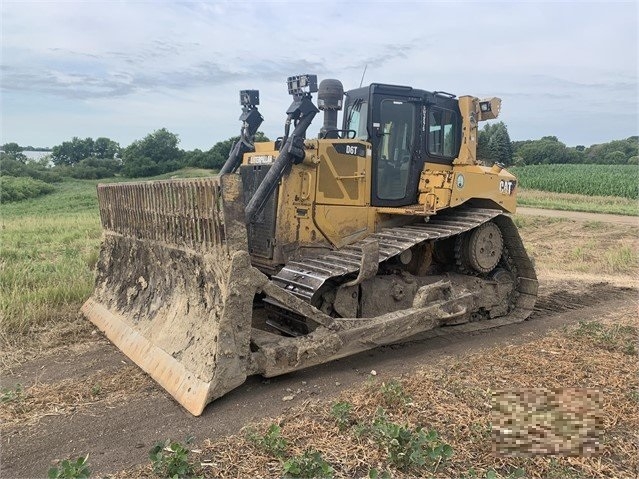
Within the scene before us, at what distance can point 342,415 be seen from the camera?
3857mm

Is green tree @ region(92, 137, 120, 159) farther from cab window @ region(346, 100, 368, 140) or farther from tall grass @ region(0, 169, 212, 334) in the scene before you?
cab window @ region(346, 100, 368, 140)

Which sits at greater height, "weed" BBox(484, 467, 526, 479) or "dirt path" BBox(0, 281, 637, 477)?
"weed" BBox(484, 467, 526, 479)

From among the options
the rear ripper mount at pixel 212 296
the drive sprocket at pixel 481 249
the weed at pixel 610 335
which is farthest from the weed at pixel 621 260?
the drive sprocket at pixel 481 249

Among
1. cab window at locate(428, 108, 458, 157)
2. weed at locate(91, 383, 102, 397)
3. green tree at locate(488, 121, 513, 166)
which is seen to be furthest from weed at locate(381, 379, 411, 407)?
green tree at locate(488, 121, 513, 166)

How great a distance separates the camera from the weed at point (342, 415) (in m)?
3.79

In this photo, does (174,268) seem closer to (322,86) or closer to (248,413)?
(248,413)

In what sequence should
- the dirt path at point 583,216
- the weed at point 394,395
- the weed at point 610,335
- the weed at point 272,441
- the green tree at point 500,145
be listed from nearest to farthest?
the weed at point 272,441
the weed at point 394,395
the weed at point 610,335
the dirt path at point 583,216
the green tree at point 500,145

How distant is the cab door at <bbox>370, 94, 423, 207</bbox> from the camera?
20.7 feet

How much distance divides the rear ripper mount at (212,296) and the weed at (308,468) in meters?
1.15

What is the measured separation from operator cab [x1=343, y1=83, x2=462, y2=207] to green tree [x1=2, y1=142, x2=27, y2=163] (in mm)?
50543

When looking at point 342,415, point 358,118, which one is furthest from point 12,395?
point 358,118

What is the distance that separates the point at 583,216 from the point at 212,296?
19224 millimetres

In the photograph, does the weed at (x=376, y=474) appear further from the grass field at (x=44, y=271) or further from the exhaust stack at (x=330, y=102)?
the grass field at (x=44, y=271)

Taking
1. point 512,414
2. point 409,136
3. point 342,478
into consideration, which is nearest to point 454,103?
point 409,136
